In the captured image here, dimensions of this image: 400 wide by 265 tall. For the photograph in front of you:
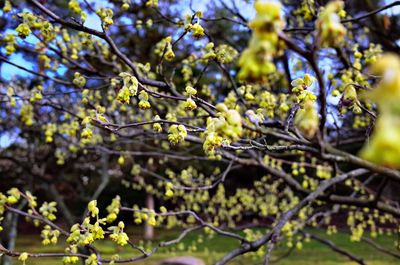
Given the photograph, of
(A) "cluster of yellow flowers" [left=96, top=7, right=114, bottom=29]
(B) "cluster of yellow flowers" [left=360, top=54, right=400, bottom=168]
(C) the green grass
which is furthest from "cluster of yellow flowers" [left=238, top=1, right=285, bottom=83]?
(C) the green grass

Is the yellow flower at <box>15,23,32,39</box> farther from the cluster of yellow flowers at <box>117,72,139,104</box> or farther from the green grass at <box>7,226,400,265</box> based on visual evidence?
the green grass at <box>7,226,400,265</box>

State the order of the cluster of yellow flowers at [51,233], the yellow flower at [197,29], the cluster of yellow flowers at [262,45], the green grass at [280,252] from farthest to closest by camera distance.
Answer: the green grass at [280,252] < the cluster of yellow flowers at [51,233] < the yellow flower at [197,29] < the cluster of yellow flowers at [262,45]

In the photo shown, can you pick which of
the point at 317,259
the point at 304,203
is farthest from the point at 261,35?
the point at 317,259

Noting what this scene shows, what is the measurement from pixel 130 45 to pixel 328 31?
517 inches

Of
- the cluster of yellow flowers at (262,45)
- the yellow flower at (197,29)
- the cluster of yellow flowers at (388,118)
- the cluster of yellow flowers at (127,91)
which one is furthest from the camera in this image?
the yellow flower at (197,29)

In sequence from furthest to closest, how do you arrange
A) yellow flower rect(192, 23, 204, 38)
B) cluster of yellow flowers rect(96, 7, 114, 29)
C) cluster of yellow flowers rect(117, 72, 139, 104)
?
cluster of yellow flowers rect(96, 7, 114, 29) → yellow flower rect(192, 23, 204, 38) → cluster of yellow flowers rect(117, 72, 139, 104)

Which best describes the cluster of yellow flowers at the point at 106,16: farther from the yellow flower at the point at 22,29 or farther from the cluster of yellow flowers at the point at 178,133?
the cluster of yellow flowers at the point at 178,133

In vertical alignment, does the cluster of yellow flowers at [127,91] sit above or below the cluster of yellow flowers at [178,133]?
above

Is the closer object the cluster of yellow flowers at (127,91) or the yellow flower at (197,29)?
the cluster of yellow flowers at (127,91)

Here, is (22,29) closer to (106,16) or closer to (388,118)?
(106,16)

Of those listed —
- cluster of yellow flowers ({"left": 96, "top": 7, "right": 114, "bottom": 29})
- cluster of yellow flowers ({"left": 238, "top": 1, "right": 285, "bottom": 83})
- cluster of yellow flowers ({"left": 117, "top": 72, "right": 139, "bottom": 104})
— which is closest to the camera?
cluster of yellow flowers ({"left": 238, "top": 1, "right": 285, "bottom": 83})

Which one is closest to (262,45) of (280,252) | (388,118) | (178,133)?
(388,118)

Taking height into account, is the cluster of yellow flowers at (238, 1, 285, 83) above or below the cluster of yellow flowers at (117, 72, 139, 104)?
below

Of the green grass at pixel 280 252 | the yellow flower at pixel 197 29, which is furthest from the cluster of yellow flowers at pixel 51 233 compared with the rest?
the green grass at pixel 280 252
